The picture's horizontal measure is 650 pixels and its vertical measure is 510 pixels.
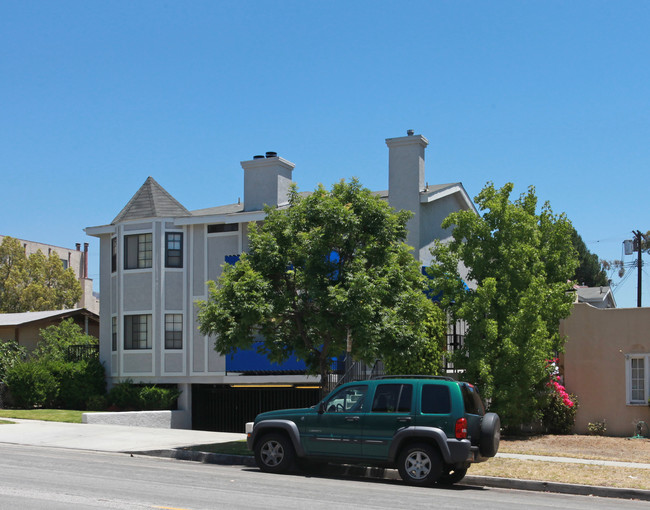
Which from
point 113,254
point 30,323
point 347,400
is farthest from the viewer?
point 30,323

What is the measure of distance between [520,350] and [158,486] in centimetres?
1112

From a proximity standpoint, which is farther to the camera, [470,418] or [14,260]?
[14,260]

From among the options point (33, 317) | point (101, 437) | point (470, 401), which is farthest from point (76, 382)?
point (470, 401)

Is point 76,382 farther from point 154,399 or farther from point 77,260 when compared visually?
point 77,260

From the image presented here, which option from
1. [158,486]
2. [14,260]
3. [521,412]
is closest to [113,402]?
[521,412]

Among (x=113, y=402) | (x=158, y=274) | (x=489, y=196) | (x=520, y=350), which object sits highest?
(x=489, y=196)

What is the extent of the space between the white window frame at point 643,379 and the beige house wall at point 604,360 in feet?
0.11

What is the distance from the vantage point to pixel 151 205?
2877cm

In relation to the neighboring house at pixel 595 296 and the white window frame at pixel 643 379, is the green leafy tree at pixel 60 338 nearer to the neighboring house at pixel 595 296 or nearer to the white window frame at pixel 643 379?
the white window frame at pixel 643 379

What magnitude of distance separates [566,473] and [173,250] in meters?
17.8

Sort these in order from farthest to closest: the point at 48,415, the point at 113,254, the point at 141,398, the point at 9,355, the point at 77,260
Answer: the point at 77,260, the point at 9,355, the point at 113,254, the point at 141,398, the point at 48,415

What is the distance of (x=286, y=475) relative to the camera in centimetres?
1377

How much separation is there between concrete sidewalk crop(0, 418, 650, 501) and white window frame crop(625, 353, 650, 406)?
532 centimetres

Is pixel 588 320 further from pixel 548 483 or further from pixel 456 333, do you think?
pixel 548 483
